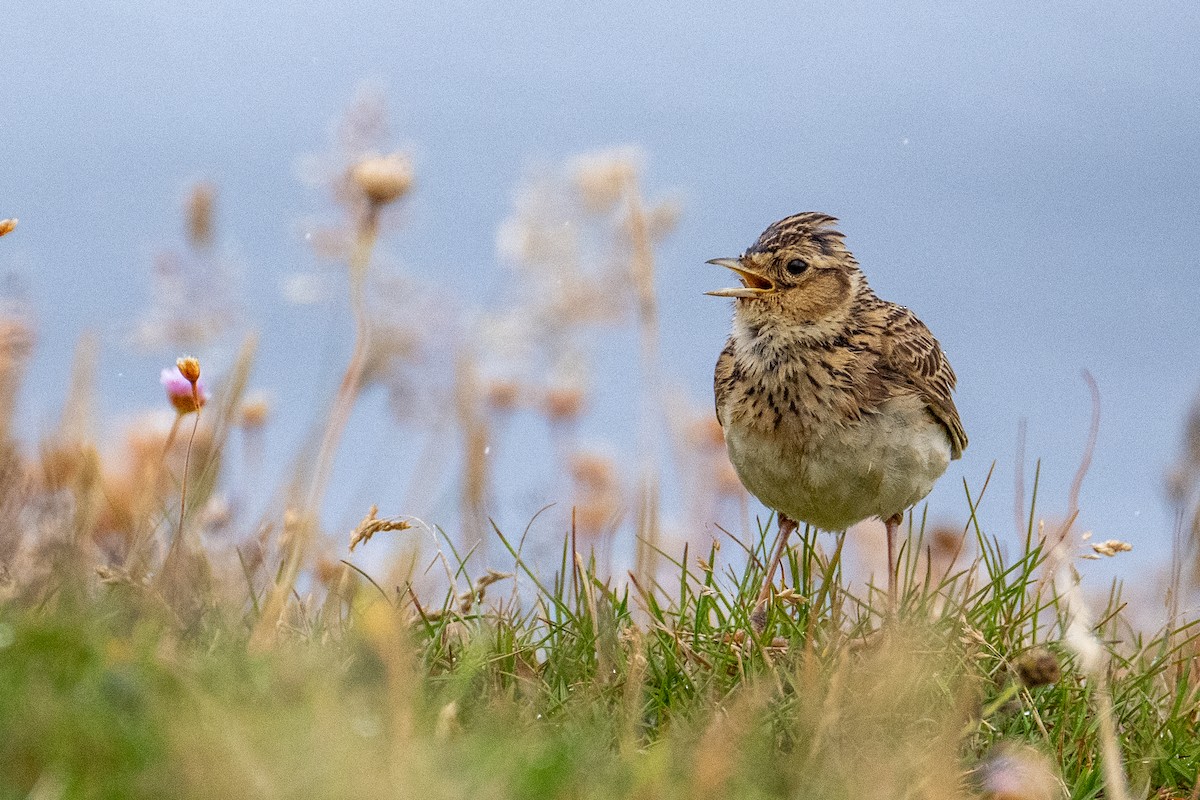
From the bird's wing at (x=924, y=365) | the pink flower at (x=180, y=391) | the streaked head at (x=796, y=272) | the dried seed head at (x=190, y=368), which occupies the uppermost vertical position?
the streaked head at (x=796, y=272)

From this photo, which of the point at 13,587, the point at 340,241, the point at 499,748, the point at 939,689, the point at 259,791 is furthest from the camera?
the point at 340,241

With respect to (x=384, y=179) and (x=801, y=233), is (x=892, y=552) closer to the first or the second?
(x=801, y=233)

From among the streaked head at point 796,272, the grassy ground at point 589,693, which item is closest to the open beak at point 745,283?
the streaked head at point 796,272

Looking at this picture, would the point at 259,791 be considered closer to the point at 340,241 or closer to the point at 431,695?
the point at 431,695

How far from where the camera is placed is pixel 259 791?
2230 millimetres

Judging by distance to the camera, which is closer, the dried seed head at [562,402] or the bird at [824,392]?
the bird at [824,392]

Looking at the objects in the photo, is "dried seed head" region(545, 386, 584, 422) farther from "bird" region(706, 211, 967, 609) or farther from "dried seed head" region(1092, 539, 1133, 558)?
"dried seed head" region(1092, 539, 1133, 558)

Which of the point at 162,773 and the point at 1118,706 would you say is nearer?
the point at 162,773

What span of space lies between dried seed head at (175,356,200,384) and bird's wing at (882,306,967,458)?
2082 mm

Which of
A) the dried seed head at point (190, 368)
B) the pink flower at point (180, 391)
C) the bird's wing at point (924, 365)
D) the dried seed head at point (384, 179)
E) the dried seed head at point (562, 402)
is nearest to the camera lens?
the dried seed head at point (190, 368)

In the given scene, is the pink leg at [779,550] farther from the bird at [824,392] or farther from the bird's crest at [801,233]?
the bird's crest at [801,233]

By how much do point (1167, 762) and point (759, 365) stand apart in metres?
1.60

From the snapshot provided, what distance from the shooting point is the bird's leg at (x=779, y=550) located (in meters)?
4.31

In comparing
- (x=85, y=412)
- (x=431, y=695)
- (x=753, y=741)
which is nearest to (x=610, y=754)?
(x=753, y=741)
